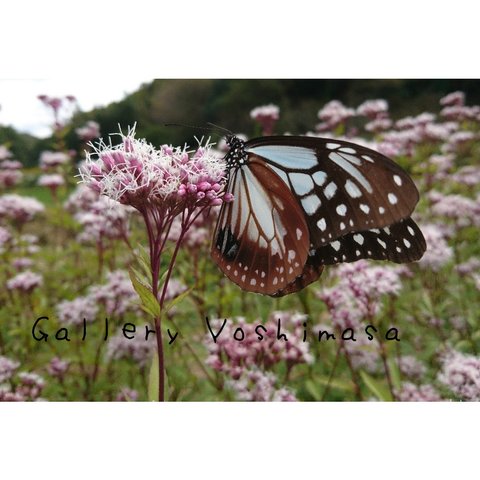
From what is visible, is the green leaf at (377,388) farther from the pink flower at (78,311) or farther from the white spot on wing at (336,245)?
the pink flower at (78,311)

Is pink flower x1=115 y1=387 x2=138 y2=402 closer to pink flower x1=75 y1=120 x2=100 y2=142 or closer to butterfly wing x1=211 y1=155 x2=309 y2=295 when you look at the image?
butterfly wing x1=211 y1=155 x2=309 y2=295

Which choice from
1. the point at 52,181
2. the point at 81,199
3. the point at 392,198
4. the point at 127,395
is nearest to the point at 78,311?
the point at 127,395

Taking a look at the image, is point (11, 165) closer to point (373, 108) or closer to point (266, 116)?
point (266, 116)

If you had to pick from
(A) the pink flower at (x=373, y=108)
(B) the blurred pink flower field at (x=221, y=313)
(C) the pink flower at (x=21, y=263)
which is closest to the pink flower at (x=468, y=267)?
(B) the blurred pink flower field at (x=221, y=313)

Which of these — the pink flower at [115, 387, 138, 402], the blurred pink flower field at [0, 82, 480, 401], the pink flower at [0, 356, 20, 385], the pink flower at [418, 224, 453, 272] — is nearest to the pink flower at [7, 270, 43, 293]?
the blurred pink flower field at [0, 82, 480, 401]

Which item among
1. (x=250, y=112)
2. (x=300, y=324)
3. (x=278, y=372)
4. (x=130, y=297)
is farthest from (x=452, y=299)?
(x=130, y=297)

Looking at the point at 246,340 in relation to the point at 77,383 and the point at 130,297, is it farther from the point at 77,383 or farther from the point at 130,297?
the point at 77,383
